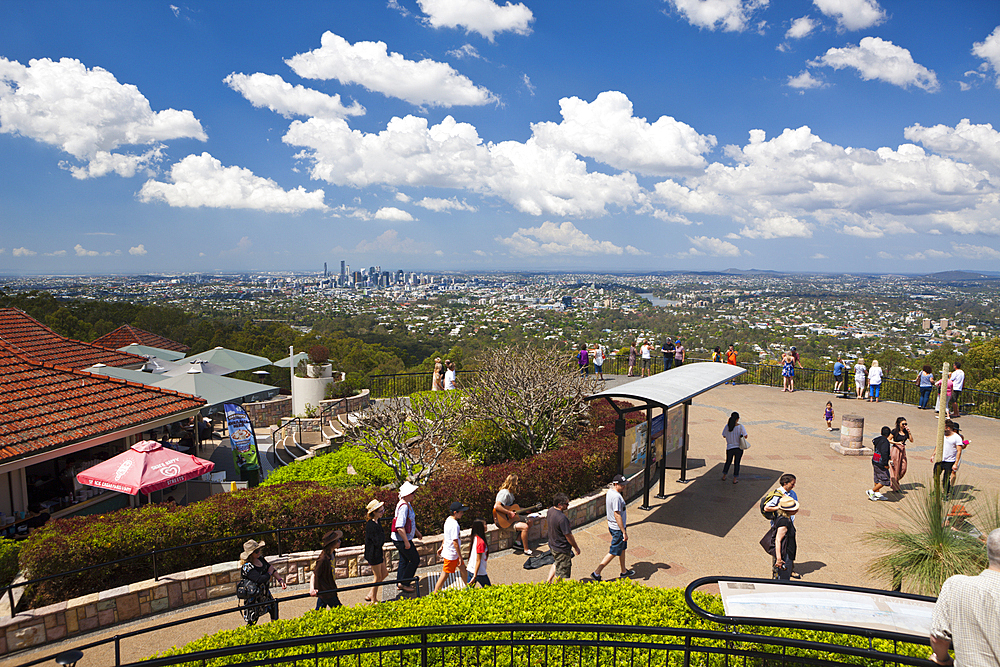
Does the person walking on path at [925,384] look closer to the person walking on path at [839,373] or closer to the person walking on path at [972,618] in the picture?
the person walking on path at [839,373]

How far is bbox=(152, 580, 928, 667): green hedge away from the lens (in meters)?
5.00

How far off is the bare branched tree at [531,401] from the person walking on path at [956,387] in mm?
11054

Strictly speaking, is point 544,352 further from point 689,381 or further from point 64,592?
point 64,592

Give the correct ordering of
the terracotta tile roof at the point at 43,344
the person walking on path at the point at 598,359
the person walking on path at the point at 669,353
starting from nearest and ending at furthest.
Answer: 1. the terracotta tile roof at the point at 43,344
2. the person walking on path at the point at 598,359
3. the person walking on path at the point at 669,353

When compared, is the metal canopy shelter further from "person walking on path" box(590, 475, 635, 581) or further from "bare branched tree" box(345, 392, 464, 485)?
"bare branched tree" box(345, 392, 464, 485)

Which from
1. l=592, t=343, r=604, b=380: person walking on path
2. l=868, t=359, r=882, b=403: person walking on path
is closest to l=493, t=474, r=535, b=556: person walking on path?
l=592, t=343, r=604, b=380: person walking on path

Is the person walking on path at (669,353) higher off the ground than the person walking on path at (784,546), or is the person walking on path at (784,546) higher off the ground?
the person walking on path at (669,353)

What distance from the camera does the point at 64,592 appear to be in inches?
280

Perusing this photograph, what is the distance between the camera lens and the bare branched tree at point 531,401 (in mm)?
12320

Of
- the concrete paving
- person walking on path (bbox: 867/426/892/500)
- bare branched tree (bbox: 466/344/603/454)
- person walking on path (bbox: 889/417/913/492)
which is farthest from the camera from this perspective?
bare branched tree (bbox: 466/344/603/454)

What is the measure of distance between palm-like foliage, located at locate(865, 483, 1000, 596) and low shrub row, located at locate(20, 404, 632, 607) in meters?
5.03

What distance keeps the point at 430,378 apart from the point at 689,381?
1433 cm

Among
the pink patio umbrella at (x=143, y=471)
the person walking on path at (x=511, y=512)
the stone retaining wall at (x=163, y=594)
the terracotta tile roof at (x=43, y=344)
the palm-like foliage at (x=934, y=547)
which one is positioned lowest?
the stone retaining wall at (x=163, y=594)

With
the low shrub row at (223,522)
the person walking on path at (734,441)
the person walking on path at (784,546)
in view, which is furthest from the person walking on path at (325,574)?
the person walking on path at (734,441)
